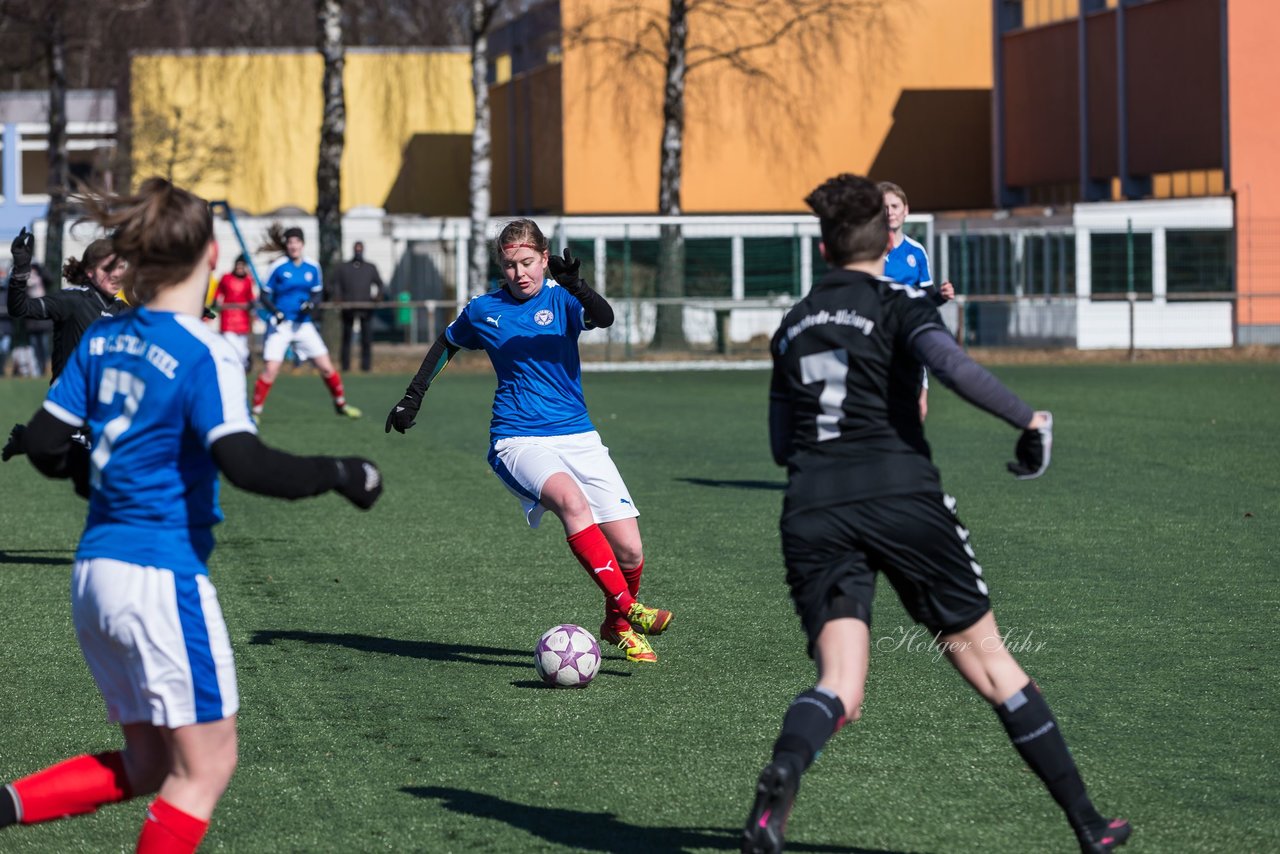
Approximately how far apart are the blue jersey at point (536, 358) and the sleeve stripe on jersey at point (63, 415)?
344cm

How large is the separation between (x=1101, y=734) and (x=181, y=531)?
3333mm

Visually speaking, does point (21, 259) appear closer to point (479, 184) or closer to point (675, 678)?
point (675, 678)

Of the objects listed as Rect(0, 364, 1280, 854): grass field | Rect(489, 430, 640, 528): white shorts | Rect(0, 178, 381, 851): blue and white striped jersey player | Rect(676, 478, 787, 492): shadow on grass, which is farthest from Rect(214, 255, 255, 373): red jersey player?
Rect(0, 178, 381, 851): blue and white striped jersey player

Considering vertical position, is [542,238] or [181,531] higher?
[542,238]

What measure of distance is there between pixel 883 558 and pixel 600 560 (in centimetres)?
283

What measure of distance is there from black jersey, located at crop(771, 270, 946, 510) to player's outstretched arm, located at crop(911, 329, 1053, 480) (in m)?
0.05

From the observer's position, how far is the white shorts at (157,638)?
3.88m

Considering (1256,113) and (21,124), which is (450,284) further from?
(21,124)

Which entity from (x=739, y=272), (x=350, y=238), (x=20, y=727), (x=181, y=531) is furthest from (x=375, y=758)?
(x=350, y=238)

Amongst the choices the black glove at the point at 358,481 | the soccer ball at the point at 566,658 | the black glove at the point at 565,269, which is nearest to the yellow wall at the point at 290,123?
the black glove at the point at 565,269

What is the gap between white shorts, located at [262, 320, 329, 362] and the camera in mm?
19531

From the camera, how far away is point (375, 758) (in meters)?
5.86

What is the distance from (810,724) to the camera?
4.28 metres

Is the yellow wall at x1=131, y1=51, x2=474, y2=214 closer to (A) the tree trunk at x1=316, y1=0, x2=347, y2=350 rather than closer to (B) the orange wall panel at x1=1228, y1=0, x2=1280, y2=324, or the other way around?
(A) the tree trunk at x1=316, y1=0, x2=347, y2=350
